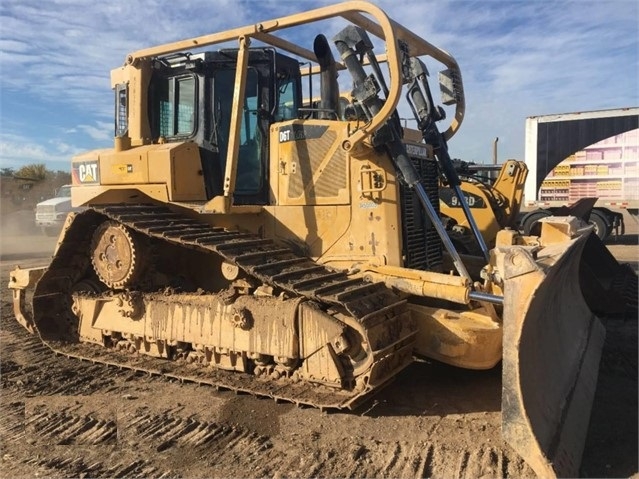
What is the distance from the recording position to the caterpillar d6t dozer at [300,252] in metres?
4.21

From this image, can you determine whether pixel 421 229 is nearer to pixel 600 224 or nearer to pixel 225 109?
pixel 225 109

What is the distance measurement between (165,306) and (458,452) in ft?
9.94

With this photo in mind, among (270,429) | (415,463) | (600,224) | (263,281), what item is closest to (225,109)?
(263,281)

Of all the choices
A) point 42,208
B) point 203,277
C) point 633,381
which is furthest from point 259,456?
point 42,208

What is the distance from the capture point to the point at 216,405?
4.65 m

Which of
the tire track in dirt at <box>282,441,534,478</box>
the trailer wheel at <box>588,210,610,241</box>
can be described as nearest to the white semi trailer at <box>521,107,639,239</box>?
the trailer wheel at <box>588,210,610,241</box>

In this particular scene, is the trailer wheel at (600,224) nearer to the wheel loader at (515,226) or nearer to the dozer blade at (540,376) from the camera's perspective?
the wheel loader at (515,226)

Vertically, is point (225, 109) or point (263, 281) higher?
point (225, 109)

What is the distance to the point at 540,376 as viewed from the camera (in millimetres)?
3736

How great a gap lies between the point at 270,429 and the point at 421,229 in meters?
2.34

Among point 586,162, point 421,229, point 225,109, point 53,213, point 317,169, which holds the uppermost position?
point 586,162

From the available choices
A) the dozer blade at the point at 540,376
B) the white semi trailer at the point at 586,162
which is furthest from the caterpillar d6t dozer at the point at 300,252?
the white semi trailer at the point at 586,162

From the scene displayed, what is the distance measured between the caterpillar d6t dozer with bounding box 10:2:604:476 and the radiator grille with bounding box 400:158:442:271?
23 millimetres

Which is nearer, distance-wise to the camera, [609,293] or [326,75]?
[326,75]
